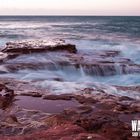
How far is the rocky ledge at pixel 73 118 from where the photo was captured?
229 inches

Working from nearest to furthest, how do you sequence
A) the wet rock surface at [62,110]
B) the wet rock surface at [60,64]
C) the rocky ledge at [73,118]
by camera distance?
the rocky ledge at [73,118]
the wet rock surface at [62,110]
the wet rock surface at [60,64]

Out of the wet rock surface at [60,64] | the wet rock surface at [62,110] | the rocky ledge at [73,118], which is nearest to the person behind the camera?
the rocky ledge at [73,118]

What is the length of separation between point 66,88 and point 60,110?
7.55 ft

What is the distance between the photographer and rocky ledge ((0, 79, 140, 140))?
5816 mm

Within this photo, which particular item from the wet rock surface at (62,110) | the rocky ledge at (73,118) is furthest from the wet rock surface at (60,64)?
the rocky ledge at (73,118)

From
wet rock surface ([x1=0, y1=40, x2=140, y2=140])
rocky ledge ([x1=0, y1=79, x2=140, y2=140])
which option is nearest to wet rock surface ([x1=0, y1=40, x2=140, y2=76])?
wet rock surface ([x1=0, y1=40, x2=140, y2=140])

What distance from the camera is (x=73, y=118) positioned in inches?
268

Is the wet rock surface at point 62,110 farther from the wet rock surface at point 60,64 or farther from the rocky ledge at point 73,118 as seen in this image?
the wet rock surface at point 60,64

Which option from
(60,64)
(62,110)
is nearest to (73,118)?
(62,110)

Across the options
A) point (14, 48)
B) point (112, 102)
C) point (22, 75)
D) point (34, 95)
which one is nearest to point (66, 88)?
point (34, 95)

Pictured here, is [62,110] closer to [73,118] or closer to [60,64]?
[73,118]

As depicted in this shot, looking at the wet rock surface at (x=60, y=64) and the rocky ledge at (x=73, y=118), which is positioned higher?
the rocky ledge at (x=73, y=118)

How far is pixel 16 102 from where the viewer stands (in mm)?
8102

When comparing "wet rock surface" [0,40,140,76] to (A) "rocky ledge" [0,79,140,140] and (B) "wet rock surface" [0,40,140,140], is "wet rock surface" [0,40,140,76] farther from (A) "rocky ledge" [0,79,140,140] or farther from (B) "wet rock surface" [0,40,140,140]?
(A) "rocky ledge" [0,79,140,140]
